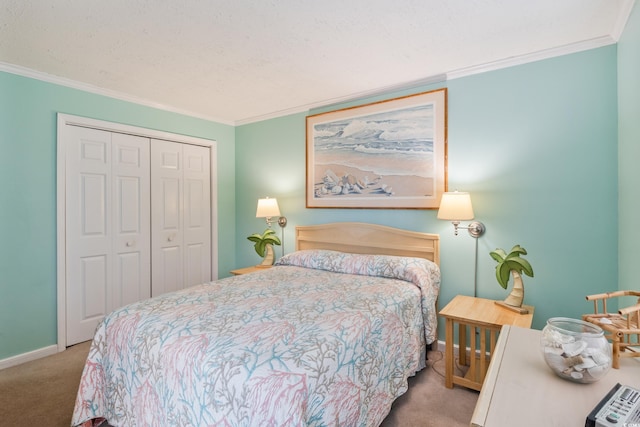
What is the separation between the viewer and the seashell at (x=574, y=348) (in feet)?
3.20

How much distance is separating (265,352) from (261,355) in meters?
0.02

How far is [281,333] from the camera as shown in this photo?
1.52 metres

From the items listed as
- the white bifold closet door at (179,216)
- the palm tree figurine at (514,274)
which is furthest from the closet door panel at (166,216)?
the palm tree figurine at (514,274)

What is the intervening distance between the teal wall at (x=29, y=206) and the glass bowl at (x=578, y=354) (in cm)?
359

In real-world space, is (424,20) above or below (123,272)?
above

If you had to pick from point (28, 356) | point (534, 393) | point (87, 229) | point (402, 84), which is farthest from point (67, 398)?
point (402, 84)

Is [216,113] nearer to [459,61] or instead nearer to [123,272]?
[123,272]

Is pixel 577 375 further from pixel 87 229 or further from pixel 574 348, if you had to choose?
pixel 87 229

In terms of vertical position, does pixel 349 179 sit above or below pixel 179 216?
above

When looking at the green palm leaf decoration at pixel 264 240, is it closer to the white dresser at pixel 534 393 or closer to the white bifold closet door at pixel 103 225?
the white bifold closet door at pixel 103 225

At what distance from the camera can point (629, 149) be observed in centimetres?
192

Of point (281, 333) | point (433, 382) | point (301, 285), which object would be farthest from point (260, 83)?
point (433, 382)

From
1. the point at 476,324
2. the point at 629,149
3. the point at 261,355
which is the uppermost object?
the point at 629,149

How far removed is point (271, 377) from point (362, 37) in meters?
2.09
